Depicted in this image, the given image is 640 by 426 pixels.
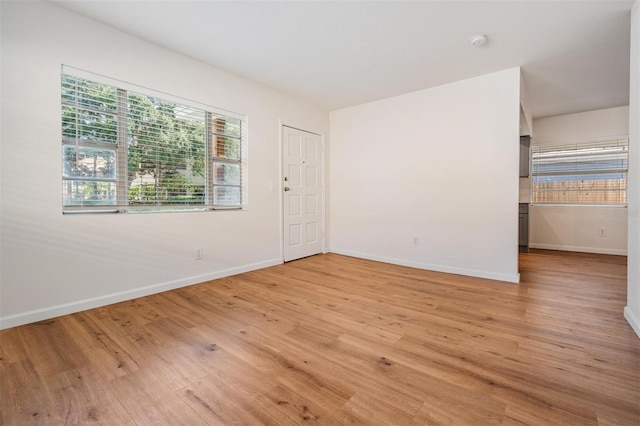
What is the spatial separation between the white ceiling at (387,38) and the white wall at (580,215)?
1.28 metres

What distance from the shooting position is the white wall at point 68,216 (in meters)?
2.12

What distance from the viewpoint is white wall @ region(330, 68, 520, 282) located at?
3359 mm

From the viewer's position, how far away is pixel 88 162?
2.50 metres

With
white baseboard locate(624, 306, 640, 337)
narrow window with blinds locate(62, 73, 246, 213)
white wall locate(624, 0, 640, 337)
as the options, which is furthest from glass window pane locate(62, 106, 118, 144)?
white baseboard locate(624, 306, 640, 337)

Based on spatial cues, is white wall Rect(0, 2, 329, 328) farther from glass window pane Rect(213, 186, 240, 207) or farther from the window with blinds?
the window with blinds

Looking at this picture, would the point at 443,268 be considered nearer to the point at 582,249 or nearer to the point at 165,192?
the point at 582,249

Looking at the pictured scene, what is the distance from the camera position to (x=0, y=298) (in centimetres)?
208

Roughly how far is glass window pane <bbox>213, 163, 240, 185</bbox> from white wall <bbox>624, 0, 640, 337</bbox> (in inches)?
150

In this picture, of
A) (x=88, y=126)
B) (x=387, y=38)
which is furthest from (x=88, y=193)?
(x=387, y=38)

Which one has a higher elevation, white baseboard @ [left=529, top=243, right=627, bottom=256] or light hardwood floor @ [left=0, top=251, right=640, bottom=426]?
white baseboard @ [left=529, top=243, right=627, bottom=256]

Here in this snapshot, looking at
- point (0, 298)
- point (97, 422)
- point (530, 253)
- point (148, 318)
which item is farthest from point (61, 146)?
point (530, 253)

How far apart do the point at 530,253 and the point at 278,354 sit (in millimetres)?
5223

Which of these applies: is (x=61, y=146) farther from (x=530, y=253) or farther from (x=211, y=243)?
(x=530, y=253)

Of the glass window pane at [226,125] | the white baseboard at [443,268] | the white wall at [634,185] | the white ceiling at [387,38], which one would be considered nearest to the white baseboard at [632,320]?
the white wall at [634,185]
